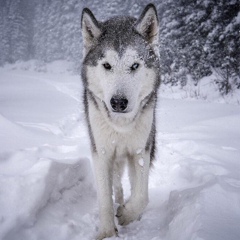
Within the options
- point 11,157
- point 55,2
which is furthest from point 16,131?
point 55,2

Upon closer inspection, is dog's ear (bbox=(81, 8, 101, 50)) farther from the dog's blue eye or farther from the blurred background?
the blurred background

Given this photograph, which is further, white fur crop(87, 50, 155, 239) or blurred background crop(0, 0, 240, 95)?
blurred background crop(0, 0, 240, 95)

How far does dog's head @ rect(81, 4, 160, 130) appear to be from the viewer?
2396 millimetres

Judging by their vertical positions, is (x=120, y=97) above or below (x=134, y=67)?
below

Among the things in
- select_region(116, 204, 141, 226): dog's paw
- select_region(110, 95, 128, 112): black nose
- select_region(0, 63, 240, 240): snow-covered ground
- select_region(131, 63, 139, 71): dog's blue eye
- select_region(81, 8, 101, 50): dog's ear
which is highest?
select_region(81, 8, 101, 50): dog's ear

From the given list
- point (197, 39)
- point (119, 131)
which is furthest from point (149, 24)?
point (197, 39)

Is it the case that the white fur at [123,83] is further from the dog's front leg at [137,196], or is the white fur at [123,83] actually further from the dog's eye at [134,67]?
the dog's front leg at [137,196]

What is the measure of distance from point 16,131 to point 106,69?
7.81ft

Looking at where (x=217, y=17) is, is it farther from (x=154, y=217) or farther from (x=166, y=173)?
(x=154, y=217)

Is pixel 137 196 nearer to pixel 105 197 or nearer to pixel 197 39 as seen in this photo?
pixel 105 197

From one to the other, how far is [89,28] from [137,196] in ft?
6.10

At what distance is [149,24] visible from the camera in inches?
109

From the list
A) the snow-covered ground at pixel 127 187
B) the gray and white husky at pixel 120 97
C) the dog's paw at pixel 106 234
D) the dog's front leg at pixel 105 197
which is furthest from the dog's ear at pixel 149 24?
the dog's paw at pixel 106 234

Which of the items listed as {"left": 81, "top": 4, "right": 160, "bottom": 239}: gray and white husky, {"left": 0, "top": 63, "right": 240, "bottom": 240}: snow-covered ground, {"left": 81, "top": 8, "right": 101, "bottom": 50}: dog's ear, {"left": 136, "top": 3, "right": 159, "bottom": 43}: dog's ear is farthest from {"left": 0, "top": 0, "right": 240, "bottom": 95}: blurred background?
{"left": 81, "top": 8, "right": 101, "bottom": 50}: dog's ear
